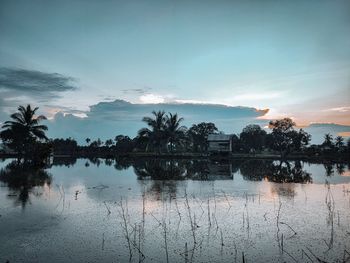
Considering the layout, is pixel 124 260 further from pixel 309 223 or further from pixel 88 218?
pixel 309 223

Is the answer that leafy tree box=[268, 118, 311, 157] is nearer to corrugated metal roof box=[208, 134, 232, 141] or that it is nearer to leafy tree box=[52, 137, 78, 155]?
corrugated metal roof box=[208, 134, 232, 141]

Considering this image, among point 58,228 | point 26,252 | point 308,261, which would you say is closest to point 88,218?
point 58,228

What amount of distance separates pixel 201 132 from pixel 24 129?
154 feet

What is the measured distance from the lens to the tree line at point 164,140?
139 feet

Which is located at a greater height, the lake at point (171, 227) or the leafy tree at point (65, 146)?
the leafy tree at point (65, 146)

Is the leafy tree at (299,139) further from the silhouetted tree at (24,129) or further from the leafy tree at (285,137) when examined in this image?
the silhouetted tree at (24,129)

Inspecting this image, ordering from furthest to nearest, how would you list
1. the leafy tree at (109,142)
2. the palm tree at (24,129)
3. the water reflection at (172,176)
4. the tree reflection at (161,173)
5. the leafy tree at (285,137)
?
the leafy tree at (109,142) < the leafy tree at (285,137) < the palm tree at (24,129) < the tree reflection at (161,173) < the water reflection at (172,176)

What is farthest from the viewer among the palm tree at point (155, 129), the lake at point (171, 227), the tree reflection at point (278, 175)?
the palm tree at point (155, 129)

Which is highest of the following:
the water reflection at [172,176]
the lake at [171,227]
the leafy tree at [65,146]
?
the leafy tree at [65,146]

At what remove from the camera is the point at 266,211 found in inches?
462

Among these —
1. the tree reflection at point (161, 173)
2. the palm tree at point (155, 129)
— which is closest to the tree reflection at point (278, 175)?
the tree reflection at point (161, 173)

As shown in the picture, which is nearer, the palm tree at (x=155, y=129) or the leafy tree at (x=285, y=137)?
the palm tree at (x=155, y=129)

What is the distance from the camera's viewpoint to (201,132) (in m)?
81.3

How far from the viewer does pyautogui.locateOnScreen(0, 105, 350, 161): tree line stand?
42438 mm
